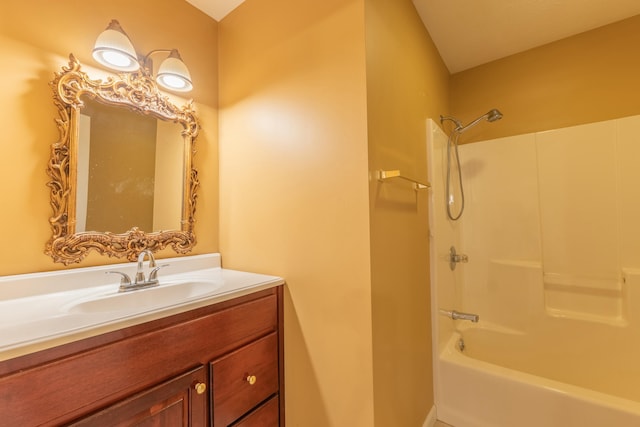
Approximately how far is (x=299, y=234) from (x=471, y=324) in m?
1.68

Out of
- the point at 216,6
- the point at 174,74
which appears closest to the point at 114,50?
the point at 174,74

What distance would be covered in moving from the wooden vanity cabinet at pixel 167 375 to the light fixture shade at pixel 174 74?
1.15 metres

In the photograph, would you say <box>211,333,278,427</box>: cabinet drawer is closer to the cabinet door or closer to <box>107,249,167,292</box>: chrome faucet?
the cabinet door

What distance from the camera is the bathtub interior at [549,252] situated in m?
1.66

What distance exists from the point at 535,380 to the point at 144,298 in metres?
1.90

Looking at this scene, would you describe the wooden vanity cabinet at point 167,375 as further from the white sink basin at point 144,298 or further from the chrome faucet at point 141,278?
the chrome faucet at point 141,278

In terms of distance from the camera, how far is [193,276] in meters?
1.40

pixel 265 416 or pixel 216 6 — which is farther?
pixel 216 6

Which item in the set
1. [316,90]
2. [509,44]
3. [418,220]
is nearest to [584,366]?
[418,220]

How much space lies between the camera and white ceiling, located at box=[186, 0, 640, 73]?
1.57 metres

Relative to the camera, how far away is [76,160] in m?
1.12

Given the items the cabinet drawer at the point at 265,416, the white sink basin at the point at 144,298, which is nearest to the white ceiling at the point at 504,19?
the white sink basin at the point at 144,298

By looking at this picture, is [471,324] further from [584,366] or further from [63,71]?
→ [63,71]

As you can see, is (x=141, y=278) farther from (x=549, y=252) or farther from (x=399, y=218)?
(x=549, y=252)
